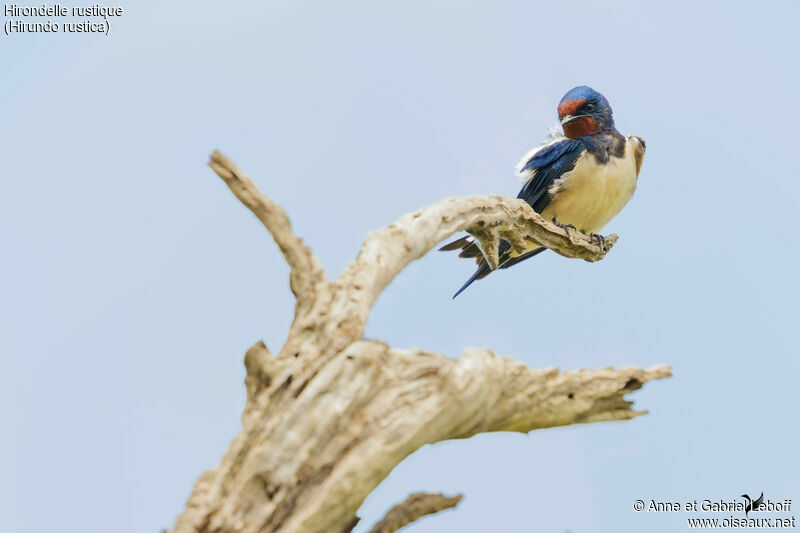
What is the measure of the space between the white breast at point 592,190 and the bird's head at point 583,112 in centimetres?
30

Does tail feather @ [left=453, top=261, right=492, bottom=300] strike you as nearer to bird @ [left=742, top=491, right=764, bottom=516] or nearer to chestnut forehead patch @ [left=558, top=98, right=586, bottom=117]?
chestnut forehead patch @ [left=558, top=98, right=586, bottom=117]

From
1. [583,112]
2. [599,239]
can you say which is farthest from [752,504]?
[583,112]

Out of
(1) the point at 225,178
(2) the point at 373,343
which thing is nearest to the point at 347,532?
(2) the point at 373,343

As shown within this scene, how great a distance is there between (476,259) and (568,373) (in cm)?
282

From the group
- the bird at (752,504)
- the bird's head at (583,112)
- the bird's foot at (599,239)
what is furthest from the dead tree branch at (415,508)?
the bird's head at (583,112)

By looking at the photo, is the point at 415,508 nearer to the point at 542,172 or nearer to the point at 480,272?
the point at 480,272

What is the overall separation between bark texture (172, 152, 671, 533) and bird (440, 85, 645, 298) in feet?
8.68

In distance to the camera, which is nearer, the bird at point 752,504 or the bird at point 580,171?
the bird at point 752,504

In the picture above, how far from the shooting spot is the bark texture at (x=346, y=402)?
3387mm

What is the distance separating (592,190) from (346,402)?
388 centimetres

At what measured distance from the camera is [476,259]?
6.77 metres

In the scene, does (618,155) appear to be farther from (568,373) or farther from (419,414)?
(419,414)

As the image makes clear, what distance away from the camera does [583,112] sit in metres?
7.08

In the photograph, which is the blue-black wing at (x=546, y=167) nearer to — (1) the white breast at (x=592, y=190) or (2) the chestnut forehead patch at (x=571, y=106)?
(1) the white breast at (x=592, y=190)
